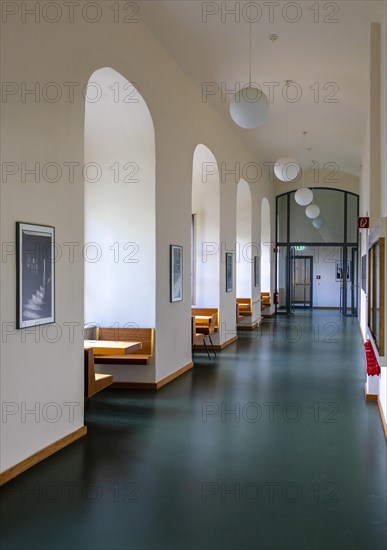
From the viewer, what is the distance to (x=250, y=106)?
227 inches

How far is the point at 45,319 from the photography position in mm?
4648

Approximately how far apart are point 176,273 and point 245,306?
6879 mm

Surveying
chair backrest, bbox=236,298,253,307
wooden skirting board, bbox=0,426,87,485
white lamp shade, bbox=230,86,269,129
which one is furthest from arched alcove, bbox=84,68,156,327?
chair backrest, bbox=236,298,253,307

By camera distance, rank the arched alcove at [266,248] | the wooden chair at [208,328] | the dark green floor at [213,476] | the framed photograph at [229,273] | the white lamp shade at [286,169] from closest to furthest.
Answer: the dark green floor at [213,476]
the white lamp shade at [286,169]
the wooden chair at [208,328]
the framed photograph at [229,273]
the arched alcove at [266,248]

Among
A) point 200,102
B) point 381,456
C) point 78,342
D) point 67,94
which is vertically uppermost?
point 200,102

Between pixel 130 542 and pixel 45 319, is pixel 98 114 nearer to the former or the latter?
pixel 45 319

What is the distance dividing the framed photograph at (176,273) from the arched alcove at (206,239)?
2.64 m

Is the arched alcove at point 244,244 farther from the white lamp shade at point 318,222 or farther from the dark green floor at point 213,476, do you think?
the dark green floor at point 213,476

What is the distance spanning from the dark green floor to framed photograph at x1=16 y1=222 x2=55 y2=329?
1170mm

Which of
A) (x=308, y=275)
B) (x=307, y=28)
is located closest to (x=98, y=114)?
(x=307, y=28)

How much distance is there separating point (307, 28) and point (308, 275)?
1547 centimetres

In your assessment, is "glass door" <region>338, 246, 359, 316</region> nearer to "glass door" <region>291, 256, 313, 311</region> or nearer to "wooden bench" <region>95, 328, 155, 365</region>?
"glass door" <region>291, 256, 313, 311</region>

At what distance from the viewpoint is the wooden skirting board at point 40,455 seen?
13.4ft

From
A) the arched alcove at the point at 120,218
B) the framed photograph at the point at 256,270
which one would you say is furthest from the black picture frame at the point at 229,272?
the arched alcove at the point at 120,218
